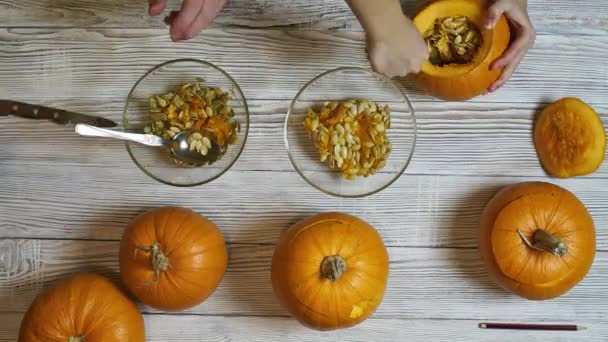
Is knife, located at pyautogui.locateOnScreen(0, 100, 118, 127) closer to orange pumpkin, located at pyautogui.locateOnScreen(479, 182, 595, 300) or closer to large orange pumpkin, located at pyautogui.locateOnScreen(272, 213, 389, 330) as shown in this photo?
large orange pumpkin, located at pyautogui.locateOnScreen(272, 213, 389, 330)

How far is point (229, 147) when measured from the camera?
1103 mm

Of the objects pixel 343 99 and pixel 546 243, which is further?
pixel 343 99

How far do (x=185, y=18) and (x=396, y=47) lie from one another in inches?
14.7

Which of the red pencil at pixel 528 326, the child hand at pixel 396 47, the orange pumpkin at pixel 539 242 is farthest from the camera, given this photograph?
the red pencil at pixel 528 326

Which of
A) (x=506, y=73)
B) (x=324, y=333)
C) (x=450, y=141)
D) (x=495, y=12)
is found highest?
(x=495, y=12)

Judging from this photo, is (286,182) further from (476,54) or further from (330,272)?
(476,54)

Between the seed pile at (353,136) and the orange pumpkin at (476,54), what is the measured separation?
0.39ft

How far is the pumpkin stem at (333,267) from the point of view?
0.96 m

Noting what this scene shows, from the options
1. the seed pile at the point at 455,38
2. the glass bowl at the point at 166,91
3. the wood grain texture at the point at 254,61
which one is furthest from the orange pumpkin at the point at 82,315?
the seed pile at the point at 455,38

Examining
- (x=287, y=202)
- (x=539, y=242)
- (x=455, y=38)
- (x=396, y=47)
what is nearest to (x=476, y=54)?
(x=455, y=38)

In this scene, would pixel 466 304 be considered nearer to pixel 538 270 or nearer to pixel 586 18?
pixel 538 270

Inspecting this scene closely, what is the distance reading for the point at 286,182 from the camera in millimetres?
1150

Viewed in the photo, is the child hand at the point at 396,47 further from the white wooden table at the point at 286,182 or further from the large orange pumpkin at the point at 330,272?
the large orange pumpkin at the point at 330,272

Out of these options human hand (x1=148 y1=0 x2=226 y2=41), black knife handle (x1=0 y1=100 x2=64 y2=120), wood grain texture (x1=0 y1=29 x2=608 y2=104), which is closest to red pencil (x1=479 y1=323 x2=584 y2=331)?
wood grain texture (x1=0 y1=29 x2=608 y2=104)
